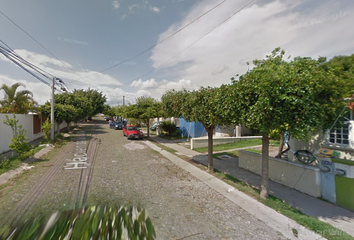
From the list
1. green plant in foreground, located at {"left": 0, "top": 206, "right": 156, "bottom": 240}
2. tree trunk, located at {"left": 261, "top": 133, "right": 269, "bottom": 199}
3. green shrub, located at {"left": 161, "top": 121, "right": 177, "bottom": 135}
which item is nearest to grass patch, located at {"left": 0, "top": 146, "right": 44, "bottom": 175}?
green plant in foreground, located at {"left": 0, "top": 206, "right": 156, "bottom": 240}

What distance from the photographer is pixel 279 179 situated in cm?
564

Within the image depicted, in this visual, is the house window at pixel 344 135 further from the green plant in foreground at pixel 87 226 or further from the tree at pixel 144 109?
the tree at pixel 144 109

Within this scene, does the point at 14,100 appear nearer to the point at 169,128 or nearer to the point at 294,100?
the point at 169,128

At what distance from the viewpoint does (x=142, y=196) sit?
14.3 feet

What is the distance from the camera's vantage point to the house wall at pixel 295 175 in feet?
15.2

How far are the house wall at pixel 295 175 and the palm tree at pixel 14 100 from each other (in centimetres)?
1615

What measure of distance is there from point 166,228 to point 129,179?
2915 millimetres

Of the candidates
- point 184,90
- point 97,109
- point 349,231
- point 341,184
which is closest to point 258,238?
point 349,231

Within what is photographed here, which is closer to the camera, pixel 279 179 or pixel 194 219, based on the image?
pixel 194 219

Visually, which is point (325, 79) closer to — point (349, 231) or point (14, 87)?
point (349, 231)

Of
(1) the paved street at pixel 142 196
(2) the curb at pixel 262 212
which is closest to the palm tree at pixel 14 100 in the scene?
(1) the paved street at pixel 142 196

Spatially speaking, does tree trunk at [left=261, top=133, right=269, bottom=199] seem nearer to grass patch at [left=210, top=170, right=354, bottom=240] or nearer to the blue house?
grass patch at [left=210, top=170, right=354, bottom=240]

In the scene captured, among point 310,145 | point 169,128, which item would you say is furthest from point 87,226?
point 169,128

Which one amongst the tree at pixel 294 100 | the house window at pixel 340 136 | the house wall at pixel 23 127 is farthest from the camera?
the house wall at pixel 23 127
